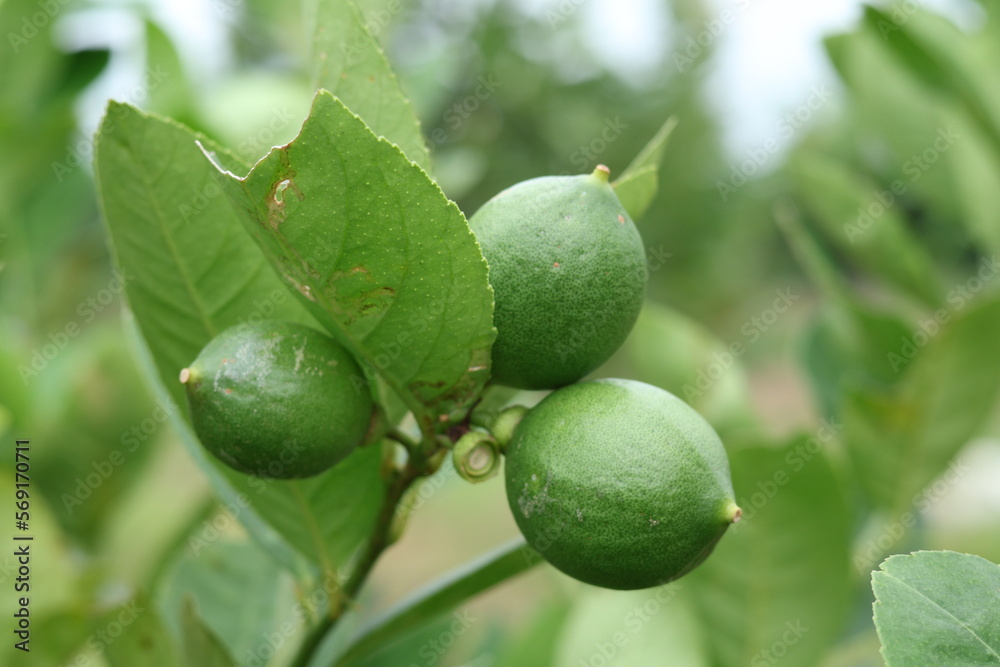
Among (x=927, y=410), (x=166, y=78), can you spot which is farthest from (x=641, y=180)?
(x=166, y=78)

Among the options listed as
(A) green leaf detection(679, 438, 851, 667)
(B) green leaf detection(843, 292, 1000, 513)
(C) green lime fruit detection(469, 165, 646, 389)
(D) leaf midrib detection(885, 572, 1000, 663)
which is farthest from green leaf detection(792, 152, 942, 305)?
(D) leaf midrib detection(885, 572, 1000, 663)

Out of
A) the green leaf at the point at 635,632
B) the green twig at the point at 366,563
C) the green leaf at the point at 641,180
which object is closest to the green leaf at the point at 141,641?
the green twig at the point at 366,563

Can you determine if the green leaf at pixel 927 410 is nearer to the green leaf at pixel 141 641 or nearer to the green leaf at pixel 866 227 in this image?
the green leaf at pixel 866 227

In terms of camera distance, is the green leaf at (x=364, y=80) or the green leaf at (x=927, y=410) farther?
the green leaf at (x=927, y=410)

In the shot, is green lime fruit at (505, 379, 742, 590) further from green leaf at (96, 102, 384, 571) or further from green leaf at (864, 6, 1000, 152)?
green leaf at (864, 6, 1000, 152)

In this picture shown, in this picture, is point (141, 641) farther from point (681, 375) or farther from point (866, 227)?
point (866, 227)

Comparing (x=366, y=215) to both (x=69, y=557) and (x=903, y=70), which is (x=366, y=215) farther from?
(x=903, y=70)

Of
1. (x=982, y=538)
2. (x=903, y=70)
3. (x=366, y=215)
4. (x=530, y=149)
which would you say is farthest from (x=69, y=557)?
(x=530, y=149)
